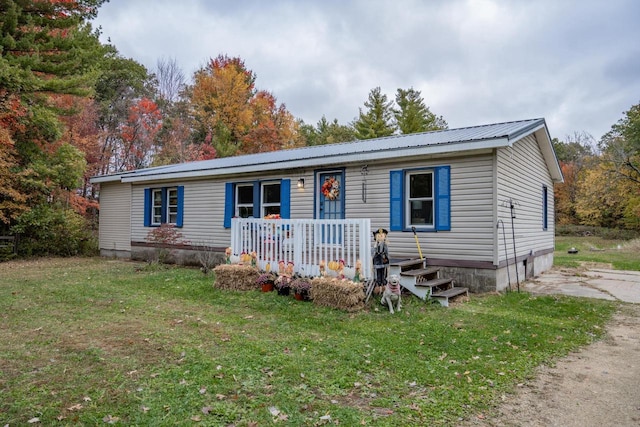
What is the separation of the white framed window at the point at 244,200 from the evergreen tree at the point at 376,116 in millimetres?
21069

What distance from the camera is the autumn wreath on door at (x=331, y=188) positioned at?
8906 mm

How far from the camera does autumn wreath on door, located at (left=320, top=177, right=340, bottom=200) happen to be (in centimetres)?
891

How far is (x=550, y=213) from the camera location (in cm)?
1219

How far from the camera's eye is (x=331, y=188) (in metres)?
8.95

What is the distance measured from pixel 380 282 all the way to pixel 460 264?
2.01 meters

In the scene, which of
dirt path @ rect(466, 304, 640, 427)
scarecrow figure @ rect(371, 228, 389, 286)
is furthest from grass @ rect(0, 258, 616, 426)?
scarecrow figure @ rect(371, 228, 389, 286)

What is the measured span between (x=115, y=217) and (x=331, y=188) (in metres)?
9.19

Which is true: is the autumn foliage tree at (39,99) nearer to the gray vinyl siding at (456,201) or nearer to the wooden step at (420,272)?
the gray vinyl siding at (456,201)

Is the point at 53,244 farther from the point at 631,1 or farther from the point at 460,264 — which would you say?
the point at 631,1

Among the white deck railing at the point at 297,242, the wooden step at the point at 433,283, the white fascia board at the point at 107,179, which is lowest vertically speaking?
the wooden step at the point at 433,283

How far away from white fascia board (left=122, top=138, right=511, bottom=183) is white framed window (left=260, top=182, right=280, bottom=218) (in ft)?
1.92

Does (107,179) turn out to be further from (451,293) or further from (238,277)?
(451,293)

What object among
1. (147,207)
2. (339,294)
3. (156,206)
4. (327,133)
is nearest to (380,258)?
(339,294)

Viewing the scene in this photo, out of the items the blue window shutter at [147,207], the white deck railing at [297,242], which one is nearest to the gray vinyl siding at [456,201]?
the white deck railing at [297,242]
